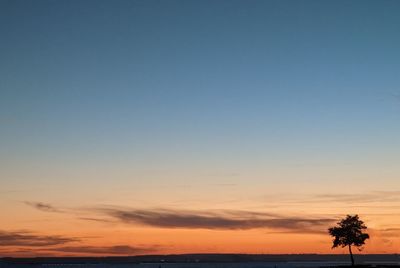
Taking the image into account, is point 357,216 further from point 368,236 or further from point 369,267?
point 369,267

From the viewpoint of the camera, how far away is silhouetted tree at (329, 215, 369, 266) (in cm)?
12275

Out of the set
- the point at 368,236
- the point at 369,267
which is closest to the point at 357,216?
the point at 368,236

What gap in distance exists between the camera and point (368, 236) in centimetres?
12400

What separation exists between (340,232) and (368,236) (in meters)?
7.38

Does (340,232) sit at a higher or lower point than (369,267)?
higher

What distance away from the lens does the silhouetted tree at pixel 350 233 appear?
403ft

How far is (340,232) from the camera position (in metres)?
124

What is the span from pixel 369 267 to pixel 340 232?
12616mm

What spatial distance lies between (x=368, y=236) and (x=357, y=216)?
233 inches

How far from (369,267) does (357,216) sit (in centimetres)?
1466

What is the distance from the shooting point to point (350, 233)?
123 meters

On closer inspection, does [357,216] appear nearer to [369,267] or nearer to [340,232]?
[340,232]

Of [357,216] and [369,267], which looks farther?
[357,216]

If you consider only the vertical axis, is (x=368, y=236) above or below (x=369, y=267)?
above
